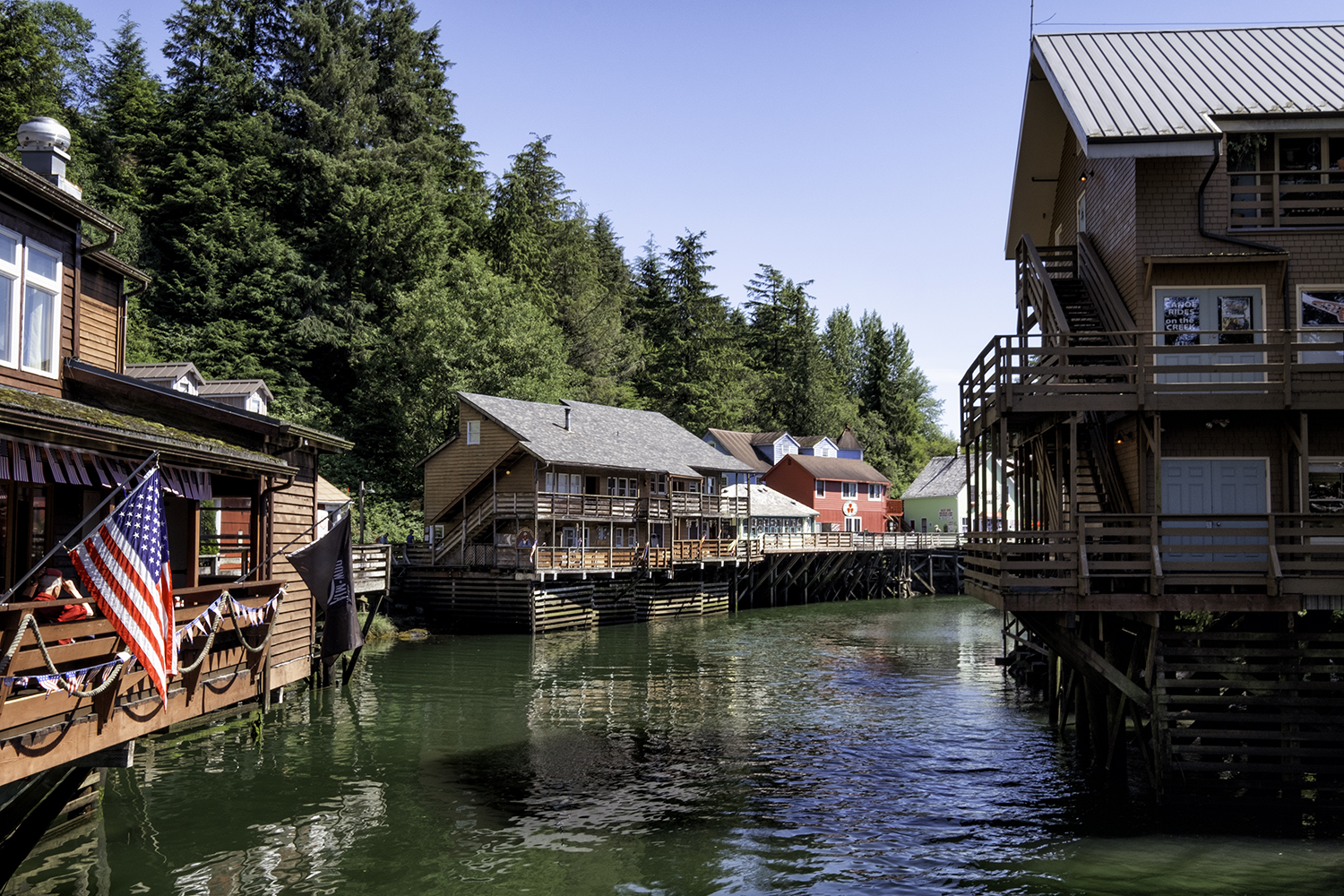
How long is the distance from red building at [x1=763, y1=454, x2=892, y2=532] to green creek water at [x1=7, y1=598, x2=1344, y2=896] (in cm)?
4609

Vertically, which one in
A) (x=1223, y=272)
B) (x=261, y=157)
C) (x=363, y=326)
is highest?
→ (x=261, y=157)

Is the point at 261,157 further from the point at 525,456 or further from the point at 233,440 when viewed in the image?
the point at 233,440

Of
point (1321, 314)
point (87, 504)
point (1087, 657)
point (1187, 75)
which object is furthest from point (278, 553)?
point (1187, 75)

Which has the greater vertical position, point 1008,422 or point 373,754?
point 1008,422

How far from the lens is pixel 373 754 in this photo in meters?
19.3

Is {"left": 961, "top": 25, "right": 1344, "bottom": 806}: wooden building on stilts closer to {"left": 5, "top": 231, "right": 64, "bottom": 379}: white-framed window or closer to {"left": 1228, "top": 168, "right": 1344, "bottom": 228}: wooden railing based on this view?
{"left": 1228, "top": 168, "right": 1344, "bottom": 228}: wooden railing

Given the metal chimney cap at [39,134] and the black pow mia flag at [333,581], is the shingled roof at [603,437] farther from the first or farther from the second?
the metal chimney cap at [39,134]

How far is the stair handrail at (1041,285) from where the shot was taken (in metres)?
17.6

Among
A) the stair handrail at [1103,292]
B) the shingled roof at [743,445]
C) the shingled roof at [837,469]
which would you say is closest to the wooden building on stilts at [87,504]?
the stair handrail at [1103,292]

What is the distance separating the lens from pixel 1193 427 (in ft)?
54.6

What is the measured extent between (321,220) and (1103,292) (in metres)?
48.7

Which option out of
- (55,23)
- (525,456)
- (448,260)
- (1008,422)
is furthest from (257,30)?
(1008,422)

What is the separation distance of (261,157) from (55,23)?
A: 14.8m

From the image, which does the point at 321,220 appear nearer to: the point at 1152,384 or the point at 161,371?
the point at 161,371
